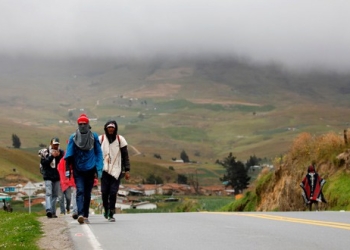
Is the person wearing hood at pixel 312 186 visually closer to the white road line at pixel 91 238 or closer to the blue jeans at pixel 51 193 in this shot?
the blue jeans at pixel 51 193

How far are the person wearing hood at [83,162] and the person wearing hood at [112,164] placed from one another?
1.90 ft

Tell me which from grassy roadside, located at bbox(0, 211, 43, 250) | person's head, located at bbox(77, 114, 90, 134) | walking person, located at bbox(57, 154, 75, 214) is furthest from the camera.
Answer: walking person, located at bbox(57, 154, 75, 214)

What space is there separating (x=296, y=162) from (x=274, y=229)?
22.8 m

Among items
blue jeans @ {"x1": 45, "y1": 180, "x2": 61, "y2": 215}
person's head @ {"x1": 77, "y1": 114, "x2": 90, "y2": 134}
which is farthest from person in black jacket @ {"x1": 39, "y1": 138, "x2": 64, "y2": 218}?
person's head @ {"x1": 77, "y1": 114, "x2": 90, "y2": 134}

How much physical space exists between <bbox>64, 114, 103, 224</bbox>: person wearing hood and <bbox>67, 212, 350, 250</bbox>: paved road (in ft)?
1.66

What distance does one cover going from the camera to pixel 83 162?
15.1m

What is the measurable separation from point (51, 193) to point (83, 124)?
4.63m

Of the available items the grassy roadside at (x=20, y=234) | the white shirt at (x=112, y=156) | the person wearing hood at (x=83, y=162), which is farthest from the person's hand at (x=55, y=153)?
the person wearing hood at (x=83, y=162)

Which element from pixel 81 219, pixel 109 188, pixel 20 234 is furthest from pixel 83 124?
pixel 20 234

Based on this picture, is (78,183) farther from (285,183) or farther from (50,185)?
(285,183)

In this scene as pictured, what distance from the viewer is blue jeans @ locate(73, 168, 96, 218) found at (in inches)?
595

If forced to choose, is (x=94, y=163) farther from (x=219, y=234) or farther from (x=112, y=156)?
(x=219, y=234)

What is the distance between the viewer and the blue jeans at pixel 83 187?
1512 cm

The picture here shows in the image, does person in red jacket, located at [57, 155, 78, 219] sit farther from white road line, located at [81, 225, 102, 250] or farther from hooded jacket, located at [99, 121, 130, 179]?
white road line, located at [81, 225, 102, 250]
